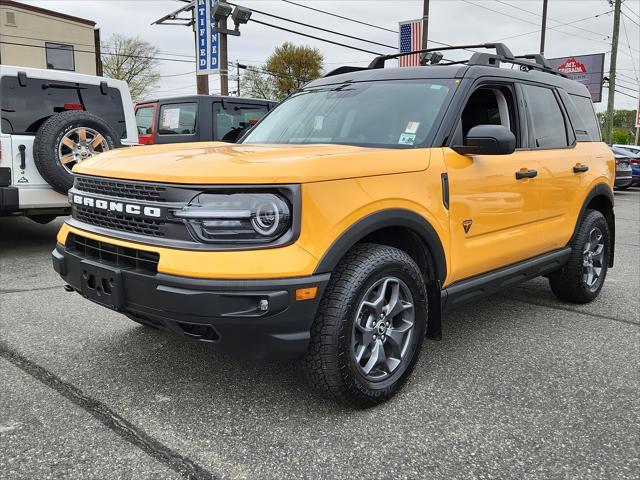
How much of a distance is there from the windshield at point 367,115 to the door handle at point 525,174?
76 cm

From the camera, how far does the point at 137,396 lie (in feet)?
10.0

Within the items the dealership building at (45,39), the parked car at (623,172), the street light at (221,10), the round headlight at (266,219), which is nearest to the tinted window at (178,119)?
the round headlight at (266,219)

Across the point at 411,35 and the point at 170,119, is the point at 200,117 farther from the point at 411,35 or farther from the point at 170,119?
the point at 411,35

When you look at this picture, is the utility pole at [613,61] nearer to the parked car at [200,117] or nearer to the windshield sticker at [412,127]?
the parked car at [200,117]

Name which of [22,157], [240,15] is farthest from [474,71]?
[240,15]

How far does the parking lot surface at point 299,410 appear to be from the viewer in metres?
2.46

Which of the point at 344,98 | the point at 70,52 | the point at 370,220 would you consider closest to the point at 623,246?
the point at 344,98

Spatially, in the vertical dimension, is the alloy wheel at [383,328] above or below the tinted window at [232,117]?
below

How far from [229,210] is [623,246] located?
768 centimetres

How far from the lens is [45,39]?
30844 millimetres

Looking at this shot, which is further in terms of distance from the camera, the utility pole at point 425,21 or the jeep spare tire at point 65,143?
the utility pole at point 425,21

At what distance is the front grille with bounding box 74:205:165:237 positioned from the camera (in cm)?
268

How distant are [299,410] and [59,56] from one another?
1330 inches

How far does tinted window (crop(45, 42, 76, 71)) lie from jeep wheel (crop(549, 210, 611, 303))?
32.0 metres
